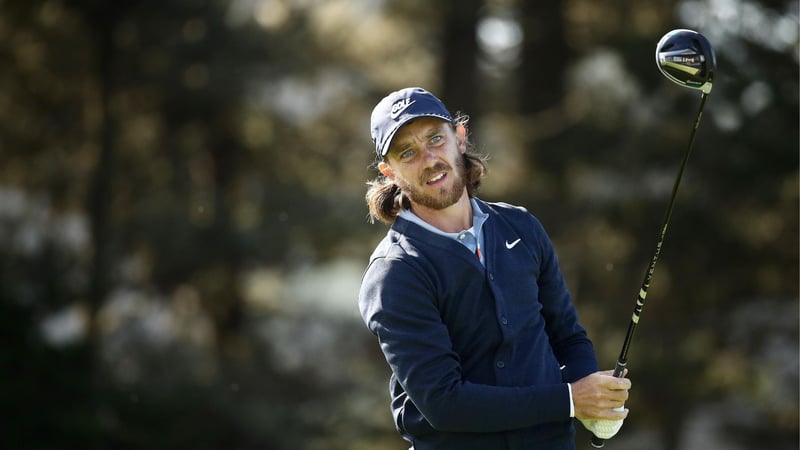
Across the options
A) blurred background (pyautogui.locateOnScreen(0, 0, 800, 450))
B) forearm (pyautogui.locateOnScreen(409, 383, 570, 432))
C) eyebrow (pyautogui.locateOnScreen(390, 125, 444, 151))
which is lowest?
forearm (pyautogui.locateOnScreen(409, 383, 570, 432))

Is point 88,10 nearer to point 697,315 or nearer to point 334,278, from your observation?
point 334,278

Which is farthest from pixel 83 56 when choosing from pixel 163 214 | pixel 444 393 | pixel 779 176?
pixel 444 393

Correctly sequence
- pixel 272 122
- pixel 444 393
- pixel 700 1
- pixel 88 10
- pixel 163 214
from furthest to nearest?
pixel 272 122 → pixel 163 214 → pixel 88 10 → pixel 700 1 → pixel 444 393

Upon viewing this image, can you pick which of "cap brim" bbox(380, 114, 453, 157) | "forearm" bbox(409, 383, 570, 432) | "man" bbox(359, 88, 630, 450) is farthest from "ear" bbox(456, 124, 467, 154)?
"forearm" bbox(409, 383, 570, 432)

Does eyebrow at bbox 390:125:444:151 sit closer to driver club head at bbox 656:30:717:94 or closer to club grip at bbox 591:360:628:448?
driver club head at bbox 656:30:717:94

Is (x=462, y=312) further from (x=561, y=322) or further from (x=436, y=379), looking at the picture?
(x=561, y=322)

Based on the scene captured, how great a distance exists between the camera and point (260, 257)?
13.7 m

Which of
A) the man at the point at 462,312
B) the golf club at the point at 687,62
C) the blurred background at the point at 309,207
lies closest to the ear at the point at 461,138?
the man at the point at 462,312

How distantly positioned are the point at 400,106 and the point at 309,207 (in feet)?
35.4

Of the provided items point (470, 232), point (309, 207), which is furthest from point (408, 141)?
point (309, 207)

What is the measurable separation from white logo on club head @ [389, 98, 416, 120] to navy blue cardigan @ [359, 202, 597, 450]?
33 centimetres

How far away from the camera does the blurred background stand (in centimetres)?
1182

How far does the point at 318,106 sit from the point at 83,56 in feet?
10.5

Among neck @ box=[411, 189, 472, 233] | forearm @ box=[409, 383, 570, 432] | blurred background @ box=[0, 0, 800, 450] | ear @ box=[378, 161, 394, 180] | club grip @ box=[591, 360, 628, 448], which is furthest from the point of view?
blurred background @ box=[0, 0, 800, 450]
